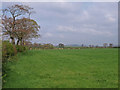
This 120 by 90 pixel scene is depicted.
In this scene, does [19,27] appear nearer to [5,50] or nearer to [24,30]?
[24,30]

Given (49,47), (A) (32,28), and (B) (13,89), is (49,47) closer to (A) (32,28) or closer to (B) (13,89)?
(A) (32,28)

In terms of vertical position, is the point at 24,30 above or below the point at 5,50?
above

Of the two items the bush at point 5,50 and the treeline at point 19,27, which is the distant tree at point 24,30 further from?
the bush at point 5,50

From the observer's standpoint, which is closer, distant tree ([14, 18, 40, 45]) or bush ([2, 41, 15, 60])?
bush ([2, 41, 15, 60])

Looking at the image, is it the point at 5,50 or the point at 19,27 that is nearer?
the point at 5,50

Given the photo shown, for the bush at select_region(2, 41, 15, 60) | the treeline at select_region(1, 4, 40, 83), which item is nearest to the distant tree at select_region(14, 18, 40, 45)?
the treeline at select_region(1, 4, 40, 83)

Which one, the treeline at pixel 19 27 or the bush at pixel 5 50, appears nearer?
the bush at pixel 5 50

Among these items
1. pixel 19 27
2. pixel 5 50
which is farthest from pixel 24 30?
pixel 5 50

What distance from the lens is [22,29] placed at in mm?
9062

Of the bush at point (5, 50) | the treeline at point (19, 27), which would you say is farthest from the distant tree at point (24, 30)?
the bush at point (5, 50)

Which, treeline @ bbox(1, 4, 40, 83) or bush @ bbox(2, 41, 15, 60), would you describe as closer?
bush @ bbox(2, 41, 15, 60)

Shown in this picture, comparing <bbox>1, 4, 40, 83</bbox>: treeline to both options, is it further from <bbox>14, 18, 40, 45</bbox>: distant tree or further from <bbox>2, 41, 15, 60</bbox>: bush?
<bbox>2, 41, 15, 60</bbox>: bush

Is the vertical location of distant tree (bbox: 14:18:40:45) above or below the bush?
above

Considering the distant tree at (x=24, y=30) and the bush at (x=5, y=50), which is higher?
the distant tree at (x=24, y=30)
